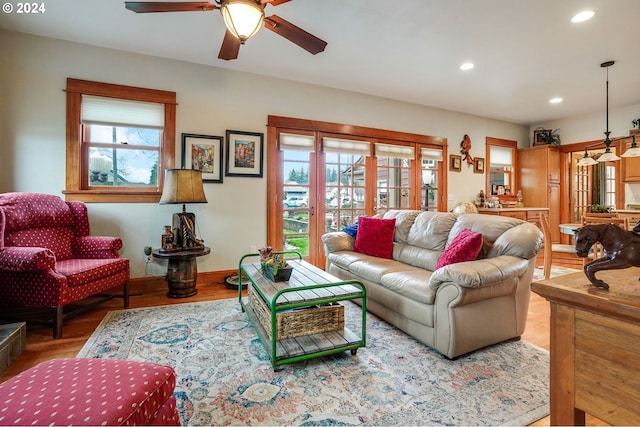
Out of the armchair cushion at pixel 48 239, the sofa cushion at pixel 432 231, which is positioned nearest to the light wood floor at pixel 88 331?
the armchair cushion at pixel 48 239

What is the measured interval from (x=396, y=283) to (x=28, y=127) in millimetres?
3904

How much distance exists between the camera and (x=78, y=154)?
321cm

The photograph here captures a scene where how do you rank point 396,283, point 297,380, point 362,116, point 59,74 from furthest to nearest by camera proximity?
1. point 362,116
2. point 59,74
3. point 396,283
4. point 297,380

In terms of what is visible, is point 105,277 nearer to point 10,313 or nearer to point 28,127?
point 10,313

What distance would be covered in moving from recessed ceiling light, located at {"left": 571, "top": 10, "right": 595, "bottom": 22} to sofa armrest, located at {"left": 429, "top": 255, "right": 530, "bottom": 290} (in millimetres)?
2268

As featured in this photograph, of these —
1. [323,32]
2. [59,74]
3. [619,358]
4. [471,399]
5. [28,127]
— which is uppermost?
[323,32]

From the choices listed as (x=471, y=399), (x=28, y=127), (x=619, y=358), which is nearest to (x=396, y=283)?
(x=471, y=399)

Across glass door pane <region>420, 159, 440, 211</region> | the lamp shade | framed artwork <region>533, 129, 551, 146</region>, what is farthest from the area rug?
framed artwork <region>533, 129, 551, 146</region>

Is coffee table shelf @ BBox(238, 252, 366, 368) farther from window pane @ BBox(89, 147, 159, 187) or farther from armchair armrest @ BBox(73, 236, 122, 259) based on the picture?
window pane @ BBox(89, 147, 159, 187)

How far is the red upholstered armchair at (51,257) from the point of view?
2.29 m

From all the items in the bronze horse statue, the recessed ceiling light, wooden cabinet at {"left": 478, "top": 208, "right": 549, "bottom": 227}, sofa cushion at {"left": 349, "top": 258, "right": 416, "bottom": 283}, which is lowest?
sofa cushion at {"left": 349, "top": 258, "right": 416, "bottom": 283}

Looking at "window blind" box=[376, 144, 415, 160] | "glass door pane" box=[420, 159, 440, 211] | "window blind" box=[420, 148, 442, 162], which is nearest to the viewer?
"window blind" box=[376, 144, 415, 160]

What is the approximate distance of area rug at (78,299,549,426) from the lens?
152cm

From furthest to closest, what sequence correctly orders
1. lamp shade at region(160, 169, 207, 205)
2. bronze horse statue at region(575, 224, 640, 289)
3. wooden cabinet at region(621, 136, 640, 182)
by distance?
wooden cabinet at region(621, 136, 640, 182) → lamp shade at region(160, 169, 207, 205) → bronze horse statue at region(575, 224, 640, 289)
